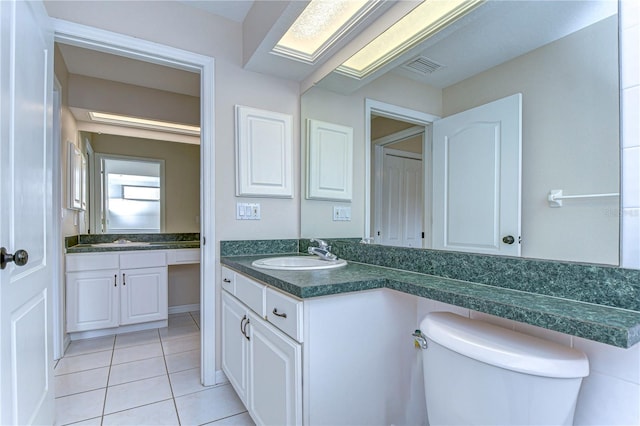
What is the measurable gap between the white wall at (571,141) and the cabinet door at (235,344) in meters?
1.28

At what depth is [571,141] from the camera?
2.80 feet

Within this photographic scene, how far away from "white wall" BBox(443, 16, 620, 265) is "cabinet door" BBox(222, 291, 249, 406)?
1.28 m

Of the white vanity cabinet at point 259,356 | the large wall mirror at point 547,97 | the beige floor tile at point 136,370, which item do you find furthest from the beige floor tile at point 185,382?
the large wall mirror at point 547,97

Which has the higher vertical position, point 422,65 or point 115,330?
point 422,65

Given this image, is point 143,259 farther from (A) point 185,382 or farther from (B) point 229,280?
(B) point 229,280

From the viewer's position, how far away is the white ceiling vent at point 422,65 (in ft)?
4.31

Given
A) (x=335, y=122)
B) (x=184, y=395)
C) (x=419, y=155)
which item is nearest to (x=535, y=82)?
(x=419, y=155)

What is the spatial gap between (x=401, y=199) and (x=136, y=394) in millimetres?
1889

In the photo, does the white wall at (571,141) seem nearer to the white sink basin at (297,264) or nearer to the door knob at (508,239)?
the door knob at (508,239)

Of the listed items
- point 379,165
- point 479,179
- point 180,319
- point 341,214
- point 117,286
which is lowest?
point 180,319

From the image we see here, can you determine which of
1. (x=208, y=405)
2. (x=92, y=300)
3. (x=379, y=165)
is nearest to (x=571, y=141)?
(x=379, y=165)

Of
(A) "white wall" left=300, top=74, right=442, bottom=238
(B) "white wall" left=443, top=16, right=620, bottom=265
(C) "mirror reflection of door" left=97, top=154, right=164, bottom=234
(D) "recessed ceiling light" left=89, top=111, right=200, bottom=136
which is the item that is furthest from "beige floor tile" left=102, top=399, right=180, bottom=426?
(D) "recessed ceiling light" left=89, top=111, right=200, bottom=136

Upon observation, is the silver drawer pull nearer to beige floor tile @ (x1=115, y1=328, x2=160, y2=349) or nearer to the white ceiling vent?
the white ceiling vent

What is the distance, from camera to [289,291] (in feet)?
3.62
